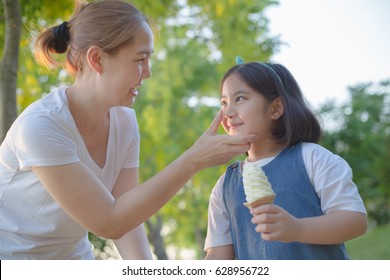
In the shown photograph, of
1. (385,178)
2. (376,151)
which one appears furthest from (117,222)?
(385,178)

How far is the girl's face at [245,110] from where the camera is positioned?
8.39 feet

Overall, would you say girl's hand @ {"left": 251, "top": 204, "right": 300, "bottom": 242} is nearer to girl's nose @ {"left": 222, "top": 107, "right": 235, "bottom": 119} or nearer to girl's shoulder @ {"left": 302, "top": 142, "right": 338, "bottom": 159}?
girl's shoulder @ {"left": 302, "top": 142, "right": 338, "bottom": 159}

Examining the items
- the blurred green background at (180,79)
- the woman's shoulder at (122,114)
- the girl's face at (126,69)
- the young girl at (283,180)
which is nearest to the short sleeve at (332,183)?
the young girl at (283,180)

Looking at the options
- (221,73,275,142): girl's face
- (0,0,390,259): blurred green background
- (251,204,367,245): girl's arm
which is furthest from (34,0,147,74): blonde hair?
(0,0,390,259): blurred green background

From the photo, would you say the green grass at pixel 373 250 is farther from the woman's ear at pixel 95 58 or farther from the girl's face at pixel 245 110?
the woman's ear at pixel 95 58

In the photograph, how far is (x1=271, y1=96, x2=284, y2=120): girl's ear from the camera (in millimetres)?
2635

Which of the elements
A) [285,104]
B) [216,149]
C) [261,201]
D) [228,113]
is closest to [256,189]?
[261,201]

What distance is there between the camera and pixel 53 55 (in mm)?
2758

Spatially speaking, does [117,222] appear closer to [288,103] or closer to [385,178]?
[288,103]

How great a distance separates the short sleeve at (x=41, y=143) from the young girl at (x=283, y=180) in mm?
647

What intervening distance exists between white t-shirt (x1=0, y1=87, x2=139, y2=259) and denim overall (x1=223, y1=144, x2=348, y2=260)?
0.58 m

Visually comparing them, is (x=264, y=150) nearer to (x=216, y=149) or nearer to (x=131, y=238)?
(x=216, y=149)

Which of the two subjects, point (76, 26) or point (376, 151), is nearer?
point (76, 26)
